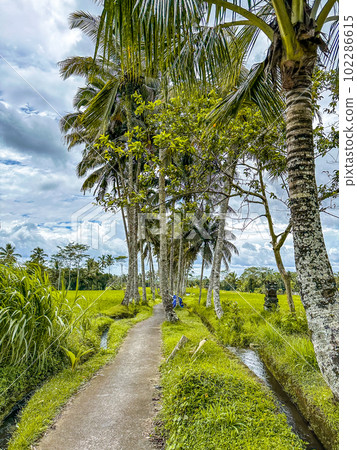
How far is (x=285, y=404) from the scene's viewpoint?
4102mm

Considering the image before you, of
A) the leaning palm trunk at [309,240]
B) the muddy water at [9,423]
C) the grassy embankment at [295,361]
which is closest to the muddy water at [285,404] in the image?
the grassy embankment at [295,361]

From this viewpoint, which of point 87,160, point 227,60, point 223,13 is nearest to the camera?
point 223,13

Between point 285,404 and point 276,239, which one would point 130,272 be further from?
point 285,404

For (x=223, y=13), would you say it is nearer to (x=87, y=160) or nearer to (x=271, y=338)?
(x=271, y=338)

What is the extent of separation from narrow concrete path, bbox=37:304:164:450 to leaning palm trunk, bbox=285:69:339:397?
6.60 ft

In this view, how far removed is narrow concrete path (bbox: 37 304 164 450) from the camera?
2764 millimetres

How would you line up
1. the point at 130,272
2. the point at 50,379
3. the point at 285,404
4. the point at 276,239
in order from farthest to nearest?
the point at 130,272 → the point at 276,239 → the point at 50,379 → the point at 285,404

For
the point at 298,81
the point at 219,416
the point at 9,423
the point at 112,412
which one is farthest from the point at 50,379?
the point at 298,81

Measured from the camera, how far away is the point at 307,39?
9.36 feet

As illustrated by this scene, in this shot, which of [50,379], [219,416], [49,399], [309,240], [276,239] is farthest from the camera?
[276,239]

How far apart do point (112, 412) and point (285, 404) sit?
2546 millimetres

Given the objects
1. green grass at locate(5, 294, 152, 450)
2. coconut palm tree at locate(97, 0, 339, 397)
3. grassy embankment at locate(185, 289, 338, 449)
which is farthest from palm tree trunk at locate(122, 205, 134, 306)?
coconut palm tree at locate(97, 0, 339, 397)
